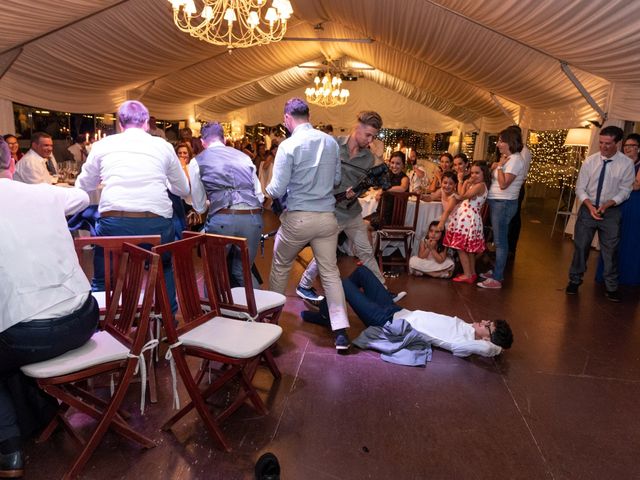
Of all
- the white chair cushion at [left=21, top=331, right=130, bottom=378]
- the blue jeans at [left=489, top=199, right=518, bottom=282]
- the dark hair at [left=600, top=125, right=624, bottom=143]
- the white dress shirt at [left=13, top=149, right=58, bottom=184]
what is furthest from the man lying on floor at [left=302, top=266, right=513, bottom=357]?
Answer: the white dress shirt at [left=13, top=149, right=58, bottom=184]

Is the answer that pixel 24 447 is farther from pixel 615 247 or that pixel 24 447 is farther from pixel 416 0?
pixel 416 0

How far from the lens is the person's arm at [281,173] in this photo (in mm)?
2709

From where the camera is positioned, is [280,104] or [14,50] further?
[280,104]

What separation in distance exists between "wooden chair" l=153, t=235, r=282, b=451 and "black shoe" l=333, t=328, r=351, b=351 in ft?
2.49

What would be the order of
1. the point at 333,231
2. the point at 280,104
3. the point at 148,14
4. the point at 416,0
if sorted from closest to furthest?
the point at 333,231 → the point at 416,0 → the point at 148,14 → the point at 280,104

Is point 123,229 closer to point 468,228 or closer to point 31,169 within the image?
point 31,169

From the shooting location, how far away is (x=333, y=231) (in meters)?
2.88

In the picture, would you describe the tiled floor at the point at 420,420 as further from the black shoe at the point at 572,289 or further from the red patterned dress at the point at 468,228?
the red patterned dress at the point at 468,228

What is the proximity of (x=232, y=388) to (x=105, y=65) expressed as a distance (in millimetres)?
6657

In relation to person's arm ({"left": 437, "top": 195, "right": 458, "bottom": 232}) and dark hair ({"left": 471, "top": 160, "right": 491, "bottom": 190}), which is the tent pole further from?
person's arm ({"left": 437, "top": 195, "right": 458, "bottom": 232})

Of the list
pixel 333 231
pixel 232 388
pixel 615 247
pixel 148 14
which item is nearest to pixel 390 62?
pixel 148 14

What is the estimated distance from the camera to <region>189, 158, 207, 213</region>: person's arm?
2.82m

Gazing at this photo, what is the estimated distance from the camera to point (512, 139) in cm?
441

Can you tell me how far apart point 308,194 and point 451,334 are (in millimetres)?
1312
